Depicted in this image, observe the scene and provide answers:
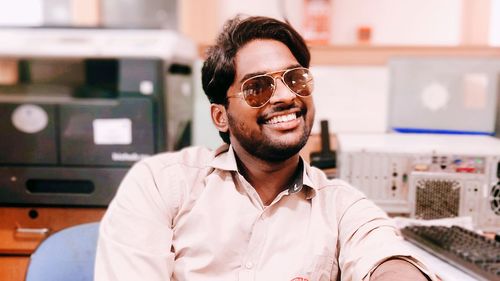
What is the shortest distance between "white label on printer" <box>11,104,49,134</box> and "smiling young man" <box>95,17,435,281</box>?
1.93 feet

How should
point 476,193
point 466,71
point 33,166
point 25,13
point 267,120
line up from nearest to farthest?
point 267,120 < point 476,193 < point 33,166 < point 466,71 < point 25,13

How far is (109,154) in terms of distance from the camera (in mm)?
1534

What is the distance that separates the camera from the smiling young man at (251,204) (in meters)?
0.97

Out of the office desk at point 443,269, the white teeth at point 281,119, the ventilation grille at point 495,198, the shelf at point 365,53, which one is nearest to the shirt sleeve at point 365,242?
the office desk at point 443,269

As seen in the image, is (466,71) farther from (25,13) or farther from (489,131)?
(25,13)

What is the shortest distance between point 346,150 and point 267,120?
42cm

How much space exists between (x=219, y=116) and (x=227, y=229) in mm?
288

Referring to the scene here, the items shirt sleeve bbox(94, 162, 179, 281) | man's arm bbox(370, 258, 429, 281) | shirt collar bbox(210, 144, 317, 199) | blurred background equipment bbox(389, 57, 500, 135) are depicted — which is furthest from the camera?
blurred background equipment bbox(389, 57, 500, 135)

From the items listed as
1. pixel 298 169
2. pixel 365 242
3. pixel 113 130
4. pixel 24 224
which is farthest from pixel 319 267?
pixel 24 224

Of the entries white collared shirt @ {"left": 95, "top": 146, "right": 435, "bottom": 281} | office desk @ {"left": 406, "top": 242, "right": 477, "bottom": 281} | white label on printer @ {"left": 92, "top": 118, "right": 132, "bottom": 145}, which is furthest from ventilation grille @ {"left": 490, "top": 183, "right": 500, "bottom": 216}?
white label on printer @ {"left": 92, "top": 118, "right": 132, "bottom": 145}

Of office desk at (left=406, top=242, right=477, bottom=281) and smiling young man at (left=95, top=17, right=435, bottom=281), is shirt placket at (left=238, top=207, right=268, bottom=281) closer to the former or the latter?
smiling young man at (left=95, top=17, right=435, bottom=281)

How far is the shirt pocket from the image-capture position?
988 mm

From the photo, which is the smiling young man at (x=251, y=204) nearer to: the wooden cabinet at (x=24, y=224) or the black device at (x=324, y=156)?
the black device at (x=324, y=156)

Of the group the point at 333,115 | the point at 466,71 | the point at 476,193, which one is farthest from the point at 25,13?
the point at 476,193
